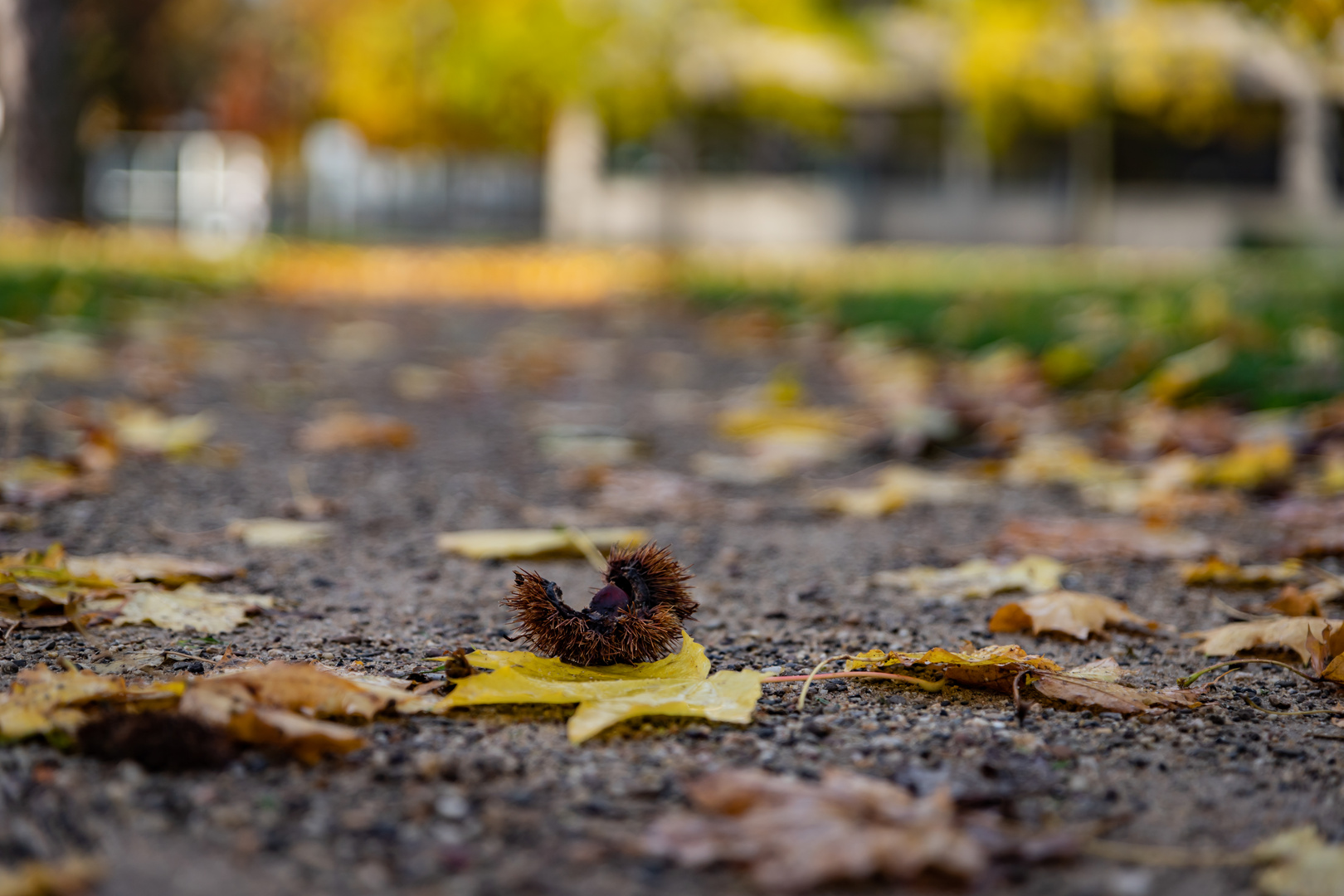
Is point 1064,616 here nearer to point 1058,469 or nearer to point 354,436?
point 1058,469

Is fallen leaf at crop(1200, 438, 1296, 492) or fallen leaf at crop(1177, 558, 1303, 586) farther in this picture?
fallen leaf at crop(1200, 438, 1296, 492)

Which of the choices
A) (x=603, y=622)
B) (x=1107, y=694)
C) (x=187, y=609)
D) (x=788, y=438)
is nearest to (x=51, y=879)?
(x=603, y=622)

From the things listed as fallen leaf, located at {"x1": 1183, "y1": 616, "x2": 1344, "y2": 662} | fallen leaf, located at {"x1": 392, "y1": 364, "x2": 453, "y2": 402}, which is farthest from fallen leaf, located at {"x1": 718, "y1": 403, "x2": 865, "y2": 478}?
fallen leaf, located at {"x1": 1183, "y1": 616, "x2": 1344, "y2": 662}

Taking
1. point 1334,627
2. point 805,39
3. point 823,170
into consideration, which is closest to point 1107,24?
point 805,39

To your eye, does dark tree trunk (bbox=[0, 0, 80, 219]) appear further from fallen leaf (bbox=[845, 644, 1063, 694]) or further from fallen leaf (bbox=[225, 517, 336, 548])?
fallen leaf (bbox=[845, 644, 1063, 694])

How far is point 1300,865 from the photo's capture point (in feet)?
3.52

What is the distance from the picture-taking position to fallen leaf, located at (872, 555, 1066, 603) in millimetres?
2098

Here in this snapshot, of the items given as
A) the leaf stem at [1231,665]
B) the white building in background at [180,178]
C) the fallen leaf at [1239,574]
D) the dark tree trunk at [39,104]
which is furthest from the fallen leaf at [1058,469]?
the white building in background at [180,178]

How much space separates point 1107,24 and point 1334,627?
1353 cm

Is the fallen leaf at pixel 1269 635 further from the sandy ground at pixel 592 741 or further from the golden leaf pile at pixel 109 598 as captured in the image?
the golden leaf pile at pixel 109 598

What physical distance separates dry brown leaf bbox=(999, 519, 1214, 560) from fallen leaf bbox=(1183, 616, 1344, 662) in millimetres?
587

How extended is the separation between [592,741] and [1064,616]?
771 millimetres

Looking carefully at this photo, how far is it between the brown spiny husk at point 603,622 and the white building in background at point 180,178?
971 inches

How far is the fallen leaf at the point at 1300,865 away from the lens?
1.05 m
